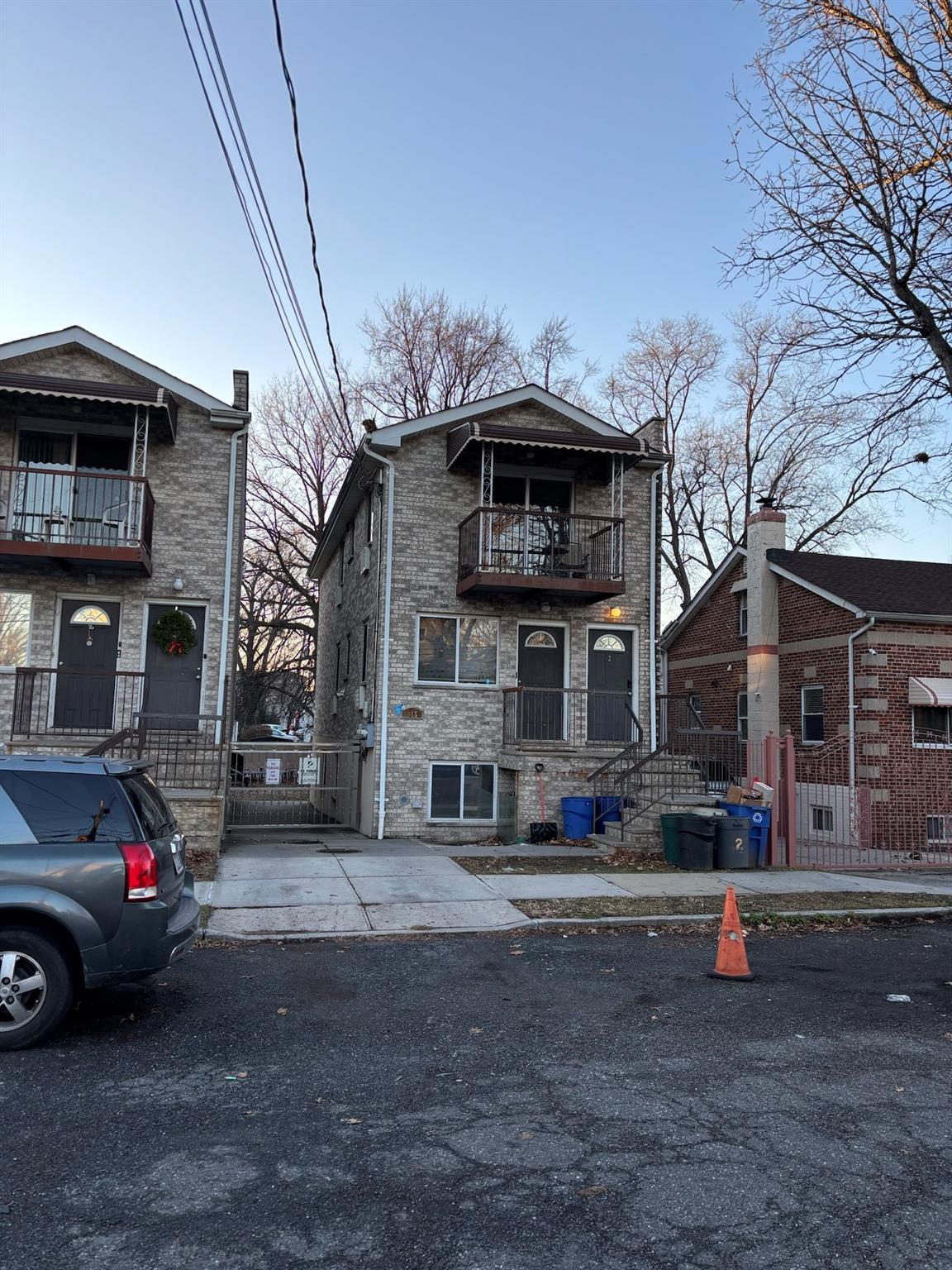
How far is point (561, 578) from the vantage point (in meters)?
16.5

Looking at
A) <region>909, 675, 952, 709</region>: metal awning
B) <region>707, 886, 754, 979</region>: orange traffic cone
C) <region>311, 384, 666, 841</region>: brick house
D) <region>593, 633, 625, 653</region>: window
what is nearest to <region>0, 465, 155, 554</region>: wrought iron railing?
<region>311, 384, 666, 841</region>: brick house

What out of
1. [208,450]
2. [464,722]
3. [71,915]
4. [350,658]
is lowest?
[71,915]

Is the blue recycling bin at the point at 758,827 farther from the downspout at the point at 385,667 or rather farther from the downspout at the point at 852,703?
the downspout at the point at 385,667

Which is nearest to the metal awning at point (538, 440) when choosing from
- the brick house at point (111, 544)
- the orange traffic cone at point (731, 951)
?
the brick house at point (111, 544)

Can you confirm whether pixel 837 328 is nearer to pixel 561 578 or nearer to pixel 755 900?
pixel 561 578

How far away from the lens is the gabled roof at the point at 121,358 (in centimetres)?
1577

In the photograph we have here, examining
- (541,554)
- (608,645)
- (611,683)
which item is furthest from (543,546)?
(611,683)

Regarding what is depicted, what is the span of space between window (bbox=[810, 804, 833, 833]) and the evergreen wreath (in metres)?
11.8

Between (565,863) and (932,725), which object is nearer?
(565,863)

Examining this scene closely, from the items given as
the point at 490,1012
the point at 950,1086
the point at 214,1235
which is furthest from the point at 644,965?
the point at 214,1235

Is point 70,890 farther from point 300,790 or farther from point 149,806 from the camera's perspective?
point 300,790

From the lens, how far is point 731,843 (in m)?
13.0

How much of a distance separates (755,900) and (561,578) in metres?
7.21

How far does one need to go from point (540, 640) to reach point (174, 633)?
6648 mm
